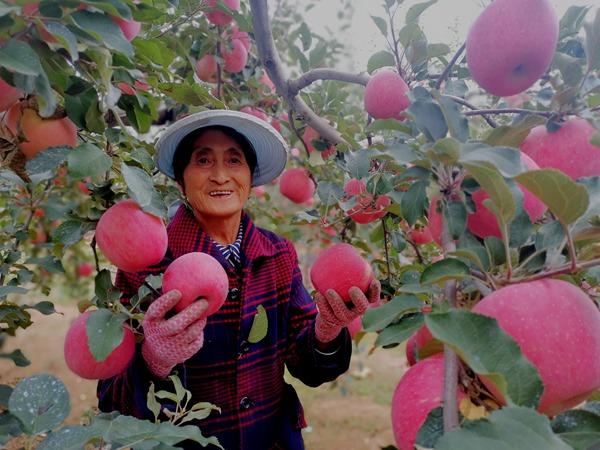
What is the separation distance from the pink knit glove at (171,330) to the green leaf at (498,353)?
500mm

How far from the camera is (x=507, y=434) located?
41 centimetres

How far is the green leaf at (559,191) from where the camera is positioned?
524mm

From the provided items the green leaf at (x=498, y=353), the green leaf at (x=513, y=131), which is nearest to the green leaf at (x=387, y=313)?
the green leaf at (x=498, y=353)

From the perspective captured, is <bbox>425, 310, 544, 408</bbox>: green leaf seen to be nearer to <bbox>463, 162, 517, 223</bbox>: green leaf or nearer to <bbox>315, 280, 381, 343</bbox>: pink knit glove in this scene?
<bbox>463, 162, 517, 223</bbox>: green leaf

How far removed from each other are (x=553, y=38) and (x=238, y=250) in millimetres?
910

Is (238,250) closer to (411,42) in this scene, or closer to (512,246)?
(411,42)

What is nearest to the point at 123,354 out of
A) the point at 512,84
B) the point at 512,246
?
the point at 512,246

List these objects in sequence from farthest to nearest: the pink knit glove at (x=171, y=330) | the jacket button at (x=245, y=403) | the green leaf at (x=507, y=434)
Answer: the jacket button at (x=245, y=403) → the pink knit glove at (x=171, y=330) → the green leaf at (x=507, y=434)

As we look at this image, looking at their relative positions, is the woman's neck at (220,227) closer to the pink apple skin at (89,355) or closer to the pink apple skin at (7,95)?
the pink apple skin at (89,355)

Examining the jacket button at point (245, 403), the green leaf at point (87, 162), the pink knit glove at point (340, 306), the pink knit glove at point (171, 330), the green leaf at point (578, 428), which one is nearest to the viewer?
the green leaf at point (578, 428)

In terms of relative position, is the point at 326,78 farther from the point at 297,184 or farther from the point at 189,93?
the point at 297,184

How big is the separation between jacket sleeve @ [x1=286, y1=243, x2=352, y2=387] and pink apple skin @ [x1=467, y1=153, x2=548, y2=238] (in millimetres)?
631

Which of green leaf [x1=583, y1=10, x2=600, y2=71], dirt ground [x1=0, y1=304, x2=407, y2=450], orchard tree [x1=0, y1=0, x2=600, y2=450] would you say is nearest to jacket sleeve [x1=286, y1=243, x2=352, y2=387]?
orchard tree [x1=0, y1=0, x2=600, y2=450]

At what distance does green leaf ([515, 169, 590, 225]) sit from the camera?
524 millimetres
